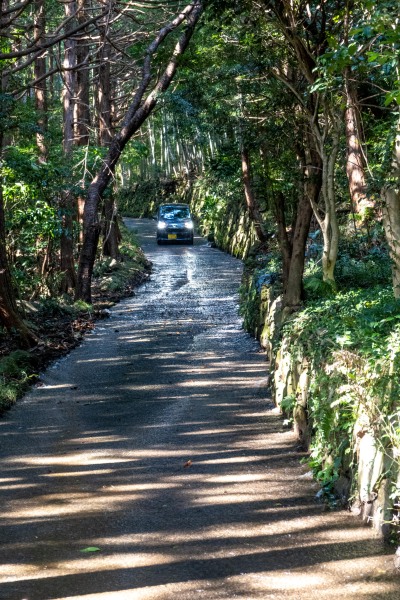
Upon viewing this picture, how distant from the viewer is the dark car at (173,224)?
132 feet

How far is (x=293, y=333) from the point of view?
32.2ft

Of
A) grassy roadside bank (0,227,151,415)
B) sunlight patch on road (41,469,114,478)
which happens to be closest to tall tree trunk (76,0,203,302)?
grassy roadside bank (0,227,151,415)

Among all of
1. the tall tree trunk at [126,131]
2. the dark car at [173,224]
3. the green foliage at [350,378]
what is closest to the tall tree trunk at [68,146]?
the tall tree trunk at [126,131]

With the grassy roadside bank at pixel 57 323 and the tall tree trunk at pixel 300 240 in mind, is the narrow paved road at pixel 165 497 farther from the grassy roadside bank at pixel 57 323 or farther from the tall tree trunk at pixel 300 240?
the tall tree trunk at pixel 300 240

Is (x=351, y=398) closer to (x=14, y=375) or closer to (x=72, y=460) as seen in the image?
(x=72, y=460)

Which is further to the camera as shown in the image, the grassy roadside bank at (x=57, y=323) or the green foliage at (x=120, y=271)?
the green foliage at (x=120, y=271)

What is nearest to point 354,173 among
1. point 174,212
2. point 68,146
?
point 68,146

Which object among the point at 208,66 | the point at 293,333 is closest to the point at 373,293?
the point at 293,333

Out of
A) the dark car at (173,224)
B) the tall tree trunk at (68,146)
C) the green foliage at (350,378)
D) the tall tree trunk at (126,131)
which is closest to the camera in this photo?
the green foliage at (350,378)

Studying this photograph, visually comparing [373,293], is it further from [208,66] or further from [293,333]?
[208,66]

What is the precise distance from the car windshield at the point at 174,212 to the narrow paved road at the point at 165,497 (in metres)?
27.2

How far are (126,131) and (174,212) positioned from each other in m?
22.1

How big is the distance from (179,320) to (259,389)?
695 centimetres

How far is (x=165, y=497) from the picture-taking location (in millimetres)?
7145
